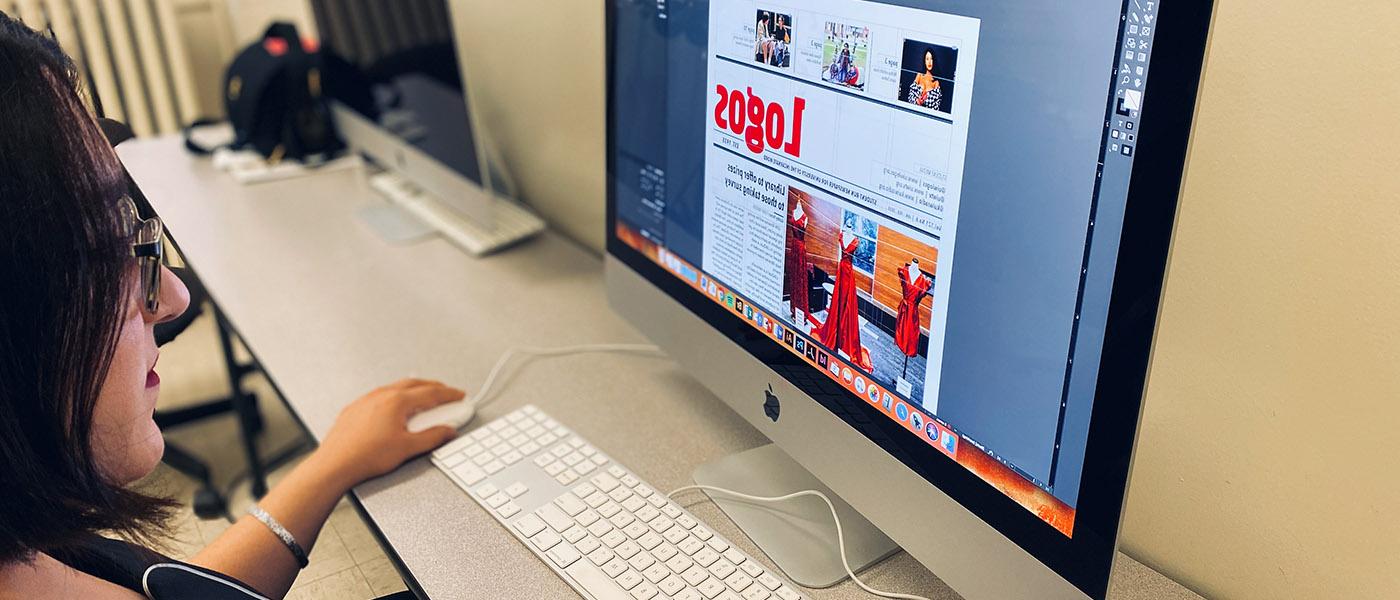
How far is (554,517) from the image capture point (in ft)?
3.00

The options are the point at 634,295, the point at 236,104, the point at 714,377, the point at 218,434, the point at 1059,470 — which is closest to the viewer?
the point at 1059,470

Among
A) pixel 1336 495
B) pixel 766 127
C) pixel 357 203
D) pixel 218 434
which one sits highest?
pixel 766 127

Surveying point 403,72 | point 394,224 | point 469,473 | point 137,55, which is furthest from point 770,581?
point 137,55

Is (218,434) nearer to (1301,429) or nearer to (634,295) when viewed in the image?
(634,295)

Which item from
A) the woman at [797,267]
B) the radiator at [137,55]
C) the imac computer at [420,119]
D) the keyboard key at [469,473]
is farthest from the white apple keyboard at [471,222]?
the radiator at [137,55]

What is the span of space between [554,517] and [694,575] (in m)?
0.15

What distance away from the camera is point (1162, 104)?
53 centimetres

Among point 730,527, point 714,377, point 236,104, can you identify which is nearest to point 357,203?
point 236,104

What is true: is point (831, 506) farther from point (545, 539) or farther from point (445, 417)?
point (445, 417)

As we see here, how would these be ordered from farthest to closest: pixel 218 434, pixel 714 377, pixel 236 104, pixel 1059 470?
pixel 218 434 < pixel 236 104 < pixel 714 377 < pixel 1059 470

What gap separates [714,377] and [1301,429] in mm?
508

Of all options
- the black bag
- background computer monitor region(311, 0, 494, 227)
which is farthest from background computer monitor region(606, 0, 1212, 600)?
the black bag

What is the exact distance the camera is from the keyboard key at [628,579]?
82cm

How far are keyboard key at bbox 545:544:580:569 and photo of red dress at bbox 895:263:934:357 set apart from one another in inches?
13.1
